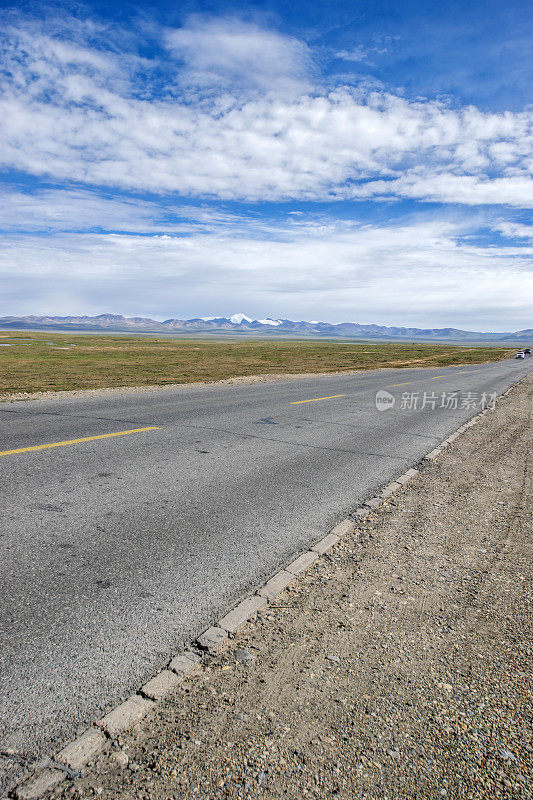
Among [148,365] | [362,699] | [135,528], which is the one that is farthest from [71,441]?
[148,365]

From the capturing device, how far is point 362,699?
97.8 inches

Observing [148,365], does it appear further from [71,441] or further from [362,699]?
[362,699]

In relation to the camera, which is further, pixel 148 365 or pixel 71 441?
pixel 148 365

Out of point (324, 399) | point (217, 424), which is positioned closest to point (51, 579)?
point (217, 424)

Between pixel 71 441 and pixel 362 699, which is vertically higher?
pixel 71 441

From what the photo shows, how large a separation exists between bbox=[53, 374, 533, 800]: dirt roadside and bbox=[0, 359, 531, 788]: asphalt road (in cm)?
39

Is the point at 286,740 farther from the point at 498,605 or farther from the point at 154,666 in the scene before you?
the point at 498,605

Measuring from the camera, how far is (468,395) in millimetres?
18703

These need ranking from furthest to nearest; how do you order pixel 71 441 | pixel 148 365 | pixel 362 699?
pixel 148 365
pixel 71 441
pixel 362 699

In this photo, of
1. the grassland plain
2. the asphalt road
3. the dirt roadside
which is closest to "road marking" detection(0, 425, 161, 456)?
the asphalt road

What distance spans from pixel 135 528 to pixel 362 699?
104 inches

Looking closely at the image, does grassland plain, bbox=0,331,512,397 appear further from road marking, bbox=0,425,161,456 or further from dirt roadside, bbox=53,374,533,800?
dirt roadside, bbox=53,374,533,800

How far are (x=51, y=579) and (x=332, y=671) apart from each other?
215 cm

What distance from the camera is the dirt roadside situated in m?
2.01
